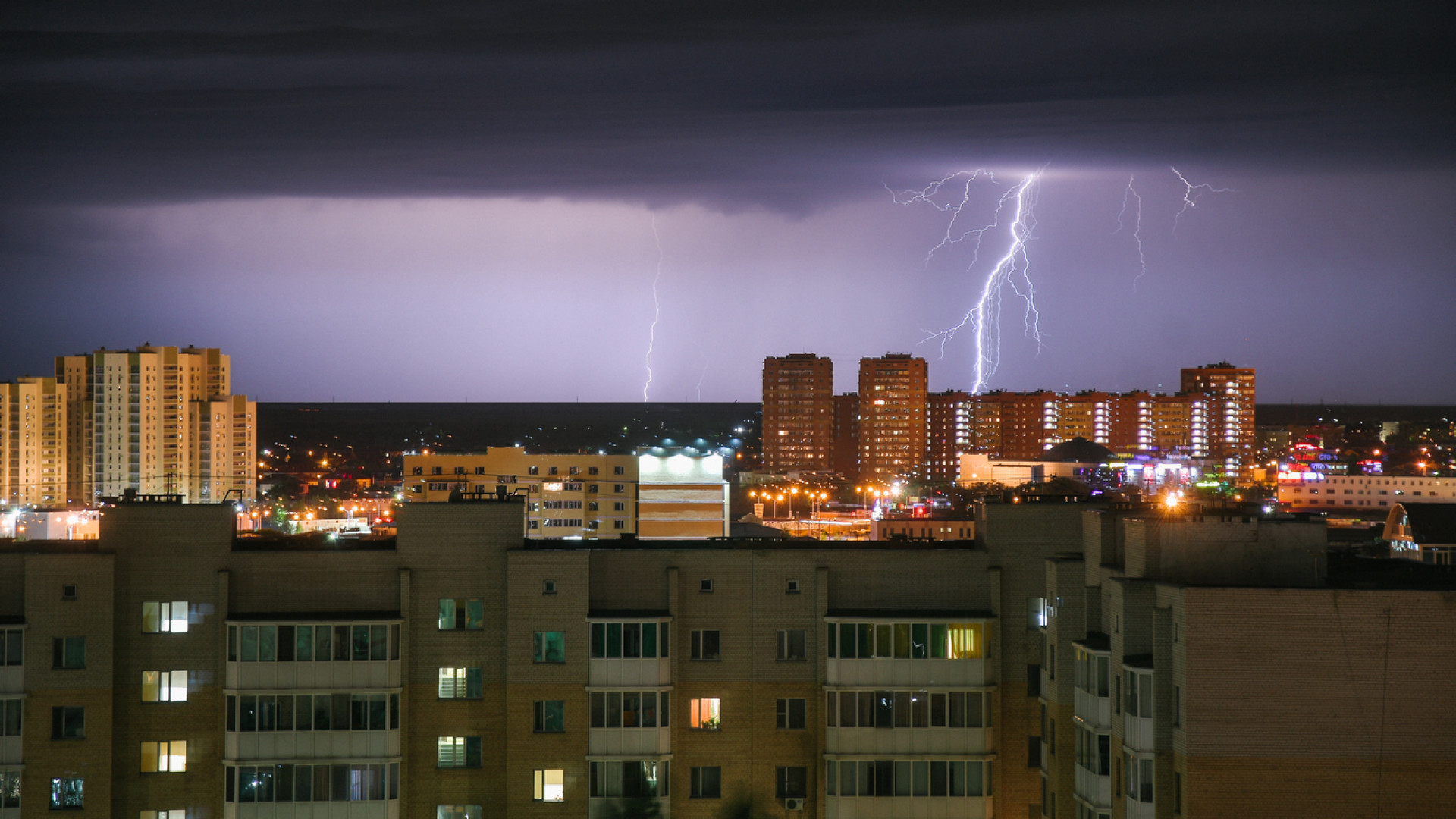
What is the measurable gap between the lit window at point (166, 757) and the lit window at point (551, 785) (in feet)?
13.3

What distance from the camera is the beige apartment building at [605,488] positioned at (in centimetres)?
6825

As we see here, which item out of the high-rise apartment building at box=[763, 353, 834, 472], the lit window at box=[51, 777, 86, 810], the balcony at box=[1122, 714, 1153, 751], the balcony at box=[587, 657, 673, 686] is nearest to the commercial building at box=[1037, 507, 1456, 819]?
the balcony at box=[1122, 714, 1153, 751]

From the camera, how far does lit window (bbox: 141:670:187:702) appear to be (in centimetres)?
1580

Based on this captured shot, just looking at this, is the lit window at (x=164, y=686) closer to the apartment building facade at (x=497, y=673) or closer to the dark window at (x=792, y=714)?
the apartment building facade at (x=497, y=673)

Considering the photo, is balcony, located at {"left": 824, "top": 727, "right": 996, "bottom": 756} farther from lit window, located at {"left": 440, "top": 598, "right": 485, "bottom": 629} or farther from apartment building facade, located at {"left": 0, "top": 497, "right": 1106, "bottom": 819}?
lit window, located at {"left": 440, "top": 598, "right": 485, "bottom": 629}

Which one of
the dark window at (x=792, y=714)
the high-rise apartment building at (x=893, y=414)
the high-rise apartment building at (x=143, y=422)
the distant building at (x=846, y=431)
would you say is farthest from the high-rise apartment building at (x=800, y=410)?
the dark window at (x=792, y=714)

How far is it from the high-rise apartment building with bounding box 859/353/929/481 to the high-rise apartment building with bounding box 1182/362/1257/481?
3229cm

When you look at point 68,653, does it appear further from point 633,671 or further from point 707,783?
point 707,783

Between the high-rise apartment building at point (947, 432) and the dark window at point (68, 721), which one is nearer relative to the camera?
the dark window at point (68, 721)

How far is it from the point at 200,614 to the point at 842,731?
7550 mm

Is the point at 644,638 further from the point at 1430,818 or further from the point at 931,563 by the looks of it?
the point at 1430,818

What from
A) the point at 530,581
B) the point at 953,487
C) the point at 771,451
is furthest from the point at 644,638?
the point at 771,451

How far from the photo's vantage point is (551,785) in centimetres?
1584

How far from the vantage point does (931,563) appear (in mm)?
16375
